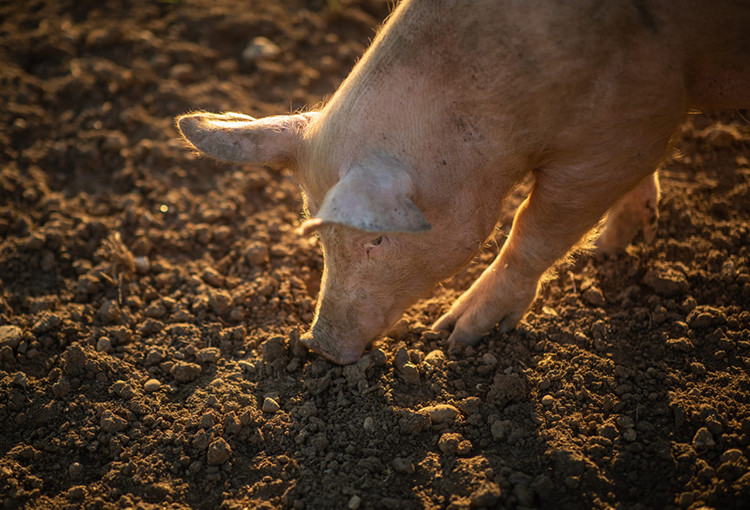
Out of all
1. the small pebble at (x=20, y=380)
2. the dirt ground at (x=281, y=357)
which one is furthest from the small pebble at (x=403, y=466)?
the small pebble at (x=20, y=380)

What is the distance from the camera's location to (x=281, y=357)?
3.43 meters

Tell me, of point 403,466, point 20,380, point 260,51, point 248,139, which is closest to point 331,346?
point 403,466

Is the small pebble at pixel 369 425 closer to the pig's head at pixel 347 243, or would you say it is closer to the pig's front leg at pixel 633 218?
the pig's head at pixel 347 243

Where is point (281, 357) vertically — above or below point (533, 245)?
below

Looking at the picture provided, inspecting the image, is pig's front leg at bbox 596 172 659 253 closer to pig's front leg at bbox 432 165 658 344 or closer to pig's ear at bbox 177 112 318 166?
pig's front leg at bbox 432 165 658 344

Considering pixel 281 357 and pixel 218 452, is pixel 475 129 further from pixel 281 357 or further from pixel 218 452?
pixel 218 452

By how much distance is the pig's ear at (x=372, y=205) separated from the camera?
2.41 m

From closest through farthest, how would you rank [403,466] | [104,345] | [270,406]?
[403,466]
[270,406]
[104,345]

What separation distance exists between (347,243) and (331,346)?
0.65 metres

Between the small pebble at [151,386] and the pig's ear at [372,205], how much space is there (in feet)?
5.14

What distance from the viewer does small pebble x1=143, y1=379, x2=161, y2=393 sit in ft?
10.8

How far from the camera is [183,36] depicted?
6.09 meters

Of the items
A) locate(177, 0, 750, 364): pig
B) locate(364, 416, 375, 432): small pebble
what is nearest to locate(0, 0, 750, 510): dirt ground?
locate(364, 416, 375, 432): small pebble

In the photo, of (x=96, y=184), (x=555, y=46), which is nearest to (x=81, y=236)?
(x=96, y=184)
